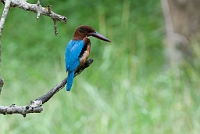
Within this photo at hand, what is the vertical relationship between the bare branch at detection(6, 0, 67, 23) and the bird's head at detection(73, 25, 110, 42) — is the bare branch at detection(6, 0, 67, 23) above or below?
below

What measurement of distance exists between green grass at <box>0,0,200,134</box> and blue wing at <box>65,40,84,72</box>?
1.38 m

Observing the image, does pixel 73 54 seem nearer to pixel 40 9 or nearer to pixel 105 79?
pixel 40 9

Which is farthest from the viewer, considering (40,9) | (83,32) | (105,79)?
(105,79)

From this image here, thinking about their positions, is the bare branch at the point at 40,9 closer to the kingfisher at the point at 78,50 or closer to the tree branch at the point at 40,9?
the tree branch at the point at 40,9

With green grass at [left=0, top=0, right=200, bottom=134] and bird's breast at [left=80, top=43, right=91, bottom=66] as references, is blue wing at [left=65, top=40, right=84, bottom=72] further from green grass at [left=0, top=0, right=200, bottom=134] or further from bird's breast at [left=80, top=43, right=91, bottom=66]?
green grass at [left=0, top=0, right=200, bottom=134]

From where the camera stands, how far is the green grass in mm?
3688

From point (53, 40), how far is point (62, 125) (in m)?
4.27

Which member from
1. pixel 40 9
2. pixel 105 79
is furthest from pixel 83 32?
pixel 105 79

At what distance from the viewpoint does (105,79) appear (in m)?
5.53

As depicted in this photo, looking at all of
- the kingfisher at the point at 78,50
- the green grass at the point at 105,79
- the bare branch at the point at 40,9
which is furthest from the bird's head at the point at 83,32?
the green grass at the point at 105,79

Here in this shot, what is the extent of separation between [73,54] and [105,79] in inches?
176

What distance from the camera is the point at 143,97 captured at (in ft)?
12.9

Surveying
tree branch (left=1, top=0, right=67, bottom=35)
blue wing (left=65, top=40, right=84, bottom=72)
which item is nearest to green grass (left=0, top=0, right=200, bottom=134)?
blue wing (left=65, top=40, right=84, bottom=72)

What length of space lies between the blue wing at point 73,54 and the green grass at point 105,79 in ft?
4.53
